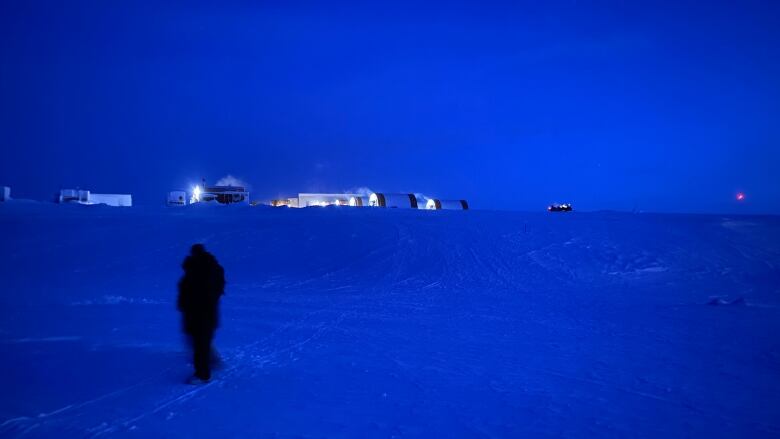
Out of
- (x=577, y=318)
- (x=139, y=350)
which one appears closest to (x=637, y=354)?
(x=577, y=318)

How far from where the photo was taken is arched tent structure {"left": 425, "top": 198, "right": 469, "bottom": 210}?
178 feet

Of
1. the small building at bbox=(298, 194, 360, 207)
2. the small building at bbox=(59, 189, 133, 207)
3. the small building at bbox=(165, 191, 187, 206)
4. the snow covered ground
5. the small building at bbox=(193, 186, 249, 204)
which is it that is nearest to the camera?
the snow covered ground

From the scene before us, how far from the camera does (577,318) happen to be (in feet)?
37.1

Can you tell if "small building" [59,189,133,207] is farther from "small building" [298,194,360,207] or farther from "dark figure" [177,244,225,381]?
"dark figure" [177,244,225,381]

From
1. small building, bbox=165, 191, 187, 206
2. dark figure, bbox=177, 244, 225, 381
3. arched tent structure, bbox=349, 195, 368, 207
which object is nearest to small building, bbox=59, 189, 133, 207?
small building, bbox=165, 191, 187, 206

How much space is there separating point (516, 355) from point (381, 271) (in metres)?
10.8

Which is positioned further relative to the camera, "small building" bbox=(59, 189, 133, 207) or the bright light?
the bright light

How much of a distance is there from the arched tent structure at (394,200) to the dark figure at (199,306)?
4497 cm

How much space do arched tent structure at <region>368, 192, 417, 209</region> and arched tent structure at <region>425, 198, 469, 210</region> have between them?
2.14 metres

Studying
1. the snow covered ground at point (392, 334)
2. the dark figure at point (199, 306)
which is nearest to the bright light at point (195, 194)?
the snow covered ground at point (392, 334)

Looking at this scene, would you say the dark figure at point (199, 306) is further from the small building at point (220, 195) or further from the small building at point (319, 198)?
the small building at point (220, 195)

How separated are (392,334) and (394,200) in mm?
43375

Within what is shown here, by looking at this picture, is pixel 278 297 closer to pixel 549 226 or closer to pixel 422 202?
pixel 549 226

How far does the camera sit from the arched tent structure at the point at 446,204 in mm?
54250
